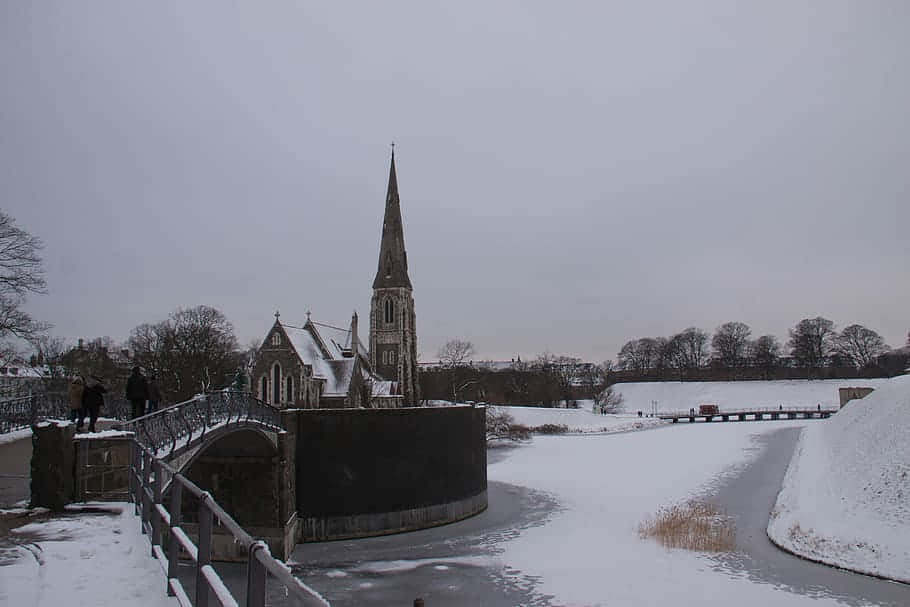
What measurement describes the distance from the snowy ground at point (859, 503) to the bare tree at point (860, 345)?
102798 mm

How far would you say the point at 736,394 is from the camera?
117m

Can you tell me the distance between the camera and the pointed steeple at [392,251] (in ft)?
209

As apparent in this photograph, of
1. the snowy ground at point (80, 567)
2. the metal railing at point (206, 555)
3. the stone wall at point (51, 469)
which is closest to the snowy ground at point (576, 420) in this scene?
the stone wall at point (51, 469)

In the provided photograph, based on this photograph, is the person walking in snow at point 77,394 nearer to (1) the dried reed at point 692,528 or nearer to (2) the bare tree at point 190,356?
(1) the dried reed at point 692,528

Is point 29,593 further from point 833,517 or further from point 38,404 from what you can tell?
point 833,517

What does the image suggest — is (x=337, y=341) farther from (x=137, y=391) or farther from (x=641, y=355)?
(x=641, y=355)

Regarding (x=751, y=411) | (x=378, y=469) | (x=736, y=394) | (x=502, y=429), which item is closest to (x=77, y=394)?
(x=378, y=469)

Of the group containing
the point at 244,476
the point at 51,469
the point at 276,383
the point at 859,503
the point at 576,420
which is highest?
the point at 276,383

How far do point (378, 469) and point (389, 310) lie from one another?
35458 mm

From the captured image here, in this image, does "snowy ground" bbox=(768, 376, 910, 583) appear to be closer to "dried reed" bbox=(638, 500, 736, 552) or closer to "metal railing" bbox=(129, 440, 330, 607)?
"dried reed" bbox=(638, 500, 736, 552)

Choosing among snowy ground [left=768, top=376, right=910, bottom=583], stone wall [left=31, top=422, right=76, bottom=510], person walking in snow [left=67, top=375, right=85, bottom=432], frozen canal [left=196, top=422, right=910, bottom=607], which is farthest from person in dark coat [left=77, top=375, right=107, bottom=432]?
snowy ground [left=768, top=376, right=910, bottom=583]

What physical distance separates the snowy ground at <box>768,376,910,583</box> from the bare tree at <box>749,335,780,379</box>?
3671 inches

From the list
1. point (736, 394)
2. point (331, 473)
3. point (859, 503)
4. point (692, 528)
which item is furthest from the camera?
point (736, 394)

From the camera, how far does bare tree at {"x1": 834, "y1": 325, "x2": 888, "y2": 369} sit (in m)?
132
